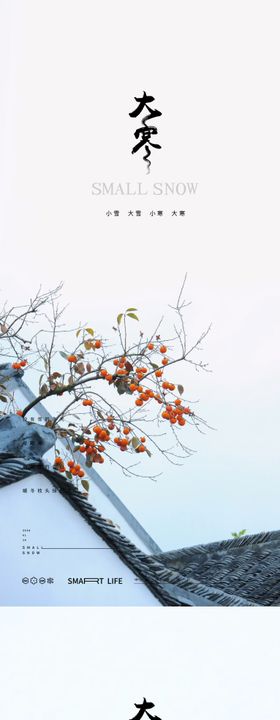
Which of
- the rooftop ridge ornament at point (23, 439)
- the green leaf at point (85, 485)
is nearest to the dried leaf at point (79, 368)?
the rooftop ridge ornament at point (23, 439)

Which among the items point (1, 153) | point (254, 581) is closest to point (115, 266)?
point (1, 153)

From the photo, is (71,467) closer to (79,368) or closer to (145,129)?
(79,368)

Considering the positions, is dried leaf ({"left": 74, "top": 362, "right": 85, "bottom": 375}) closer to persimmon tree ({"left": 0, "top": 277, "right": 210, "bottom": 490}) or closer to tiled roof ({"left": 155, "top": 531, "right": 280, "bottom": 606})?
persimmon tree ({"left": 0, "top": 277, "right": 210, "bottom": 490})

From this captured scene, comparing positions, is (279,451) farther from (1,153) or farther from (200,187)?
(1,153)

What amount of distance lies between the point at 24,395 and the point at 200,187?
756mm

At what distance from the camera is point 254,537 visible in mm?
2787

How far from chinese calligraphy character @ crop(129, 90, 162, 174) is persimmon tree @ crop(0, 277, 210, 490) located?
42 centimetres

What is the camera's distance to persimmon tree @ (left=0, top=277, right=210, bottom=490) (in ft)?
9.03

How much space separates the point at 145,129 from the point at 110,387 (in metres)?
0.73

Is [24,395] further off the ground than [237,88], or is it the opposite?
[237,88]

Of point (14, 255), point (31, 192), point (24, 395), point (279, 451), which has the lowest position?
point (279, 451)
